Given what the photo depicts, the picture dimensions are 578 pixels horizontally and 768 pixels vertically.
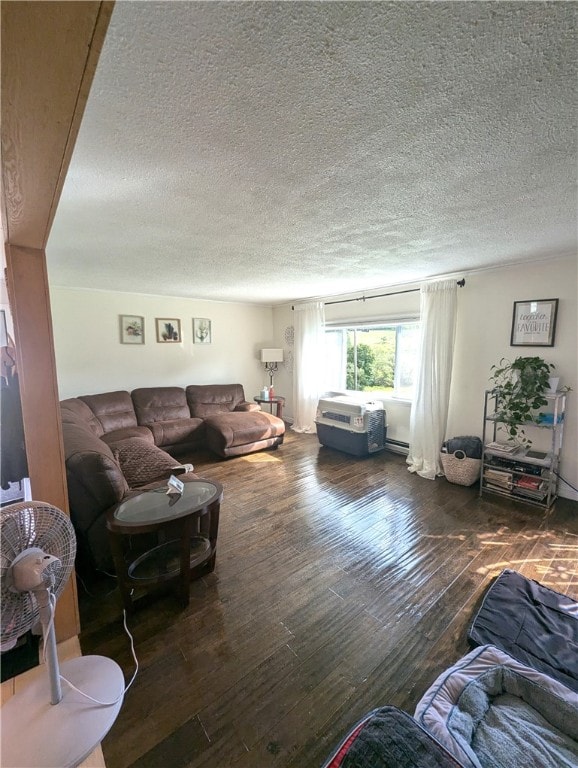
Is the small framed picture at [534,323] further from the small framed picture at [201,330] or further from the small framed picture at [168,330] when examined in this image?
the small framed picture at [168,330]

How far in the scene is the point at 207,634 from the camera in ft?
5.27

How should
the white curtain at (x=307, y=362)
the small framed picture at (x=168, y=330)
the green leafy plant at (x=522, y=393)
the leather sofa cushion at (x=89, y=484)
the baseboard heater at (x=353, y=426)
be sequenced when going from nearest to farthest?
the leather sofa cushion at (x=89, y=484), the green leafy plant at (x=522, y=393), the baseboard heater at (x=353, y=426), the small framed picture at (x=168, y=330), the white curtain at (x=307, y=362)

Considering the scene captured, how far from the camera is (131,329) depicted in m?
4.62

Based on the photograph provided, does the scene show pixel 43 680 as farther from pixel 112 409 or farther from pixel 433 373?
pixel 433 373

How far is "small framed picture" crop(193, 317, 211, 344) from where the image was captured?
5229 millimetres

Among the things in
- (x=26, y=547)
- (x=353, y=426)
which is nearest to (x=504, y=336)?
(x=353, y=426)

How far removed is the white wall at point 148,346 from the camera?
4.18m

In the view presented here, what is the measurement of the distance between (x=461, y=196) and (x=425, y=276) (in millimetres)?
2091

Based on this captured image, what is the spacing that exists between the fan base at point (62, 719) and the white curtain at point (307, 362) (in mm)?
4208

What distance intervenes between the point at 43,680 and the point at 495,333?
4092mm

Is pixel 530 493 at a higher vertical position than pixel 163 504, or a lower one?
A: lower

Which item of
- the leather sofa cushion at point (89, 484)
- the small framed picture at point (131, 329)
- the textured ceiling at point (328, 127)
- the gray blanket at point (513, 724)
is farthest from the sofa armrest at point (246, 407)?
the gray blanket at point (513, 724)

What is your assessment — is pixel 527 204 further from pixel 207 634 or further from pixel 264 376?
pixel 264 376

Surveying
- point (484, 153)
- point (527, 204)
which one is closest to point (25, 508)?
point (484, 153)
